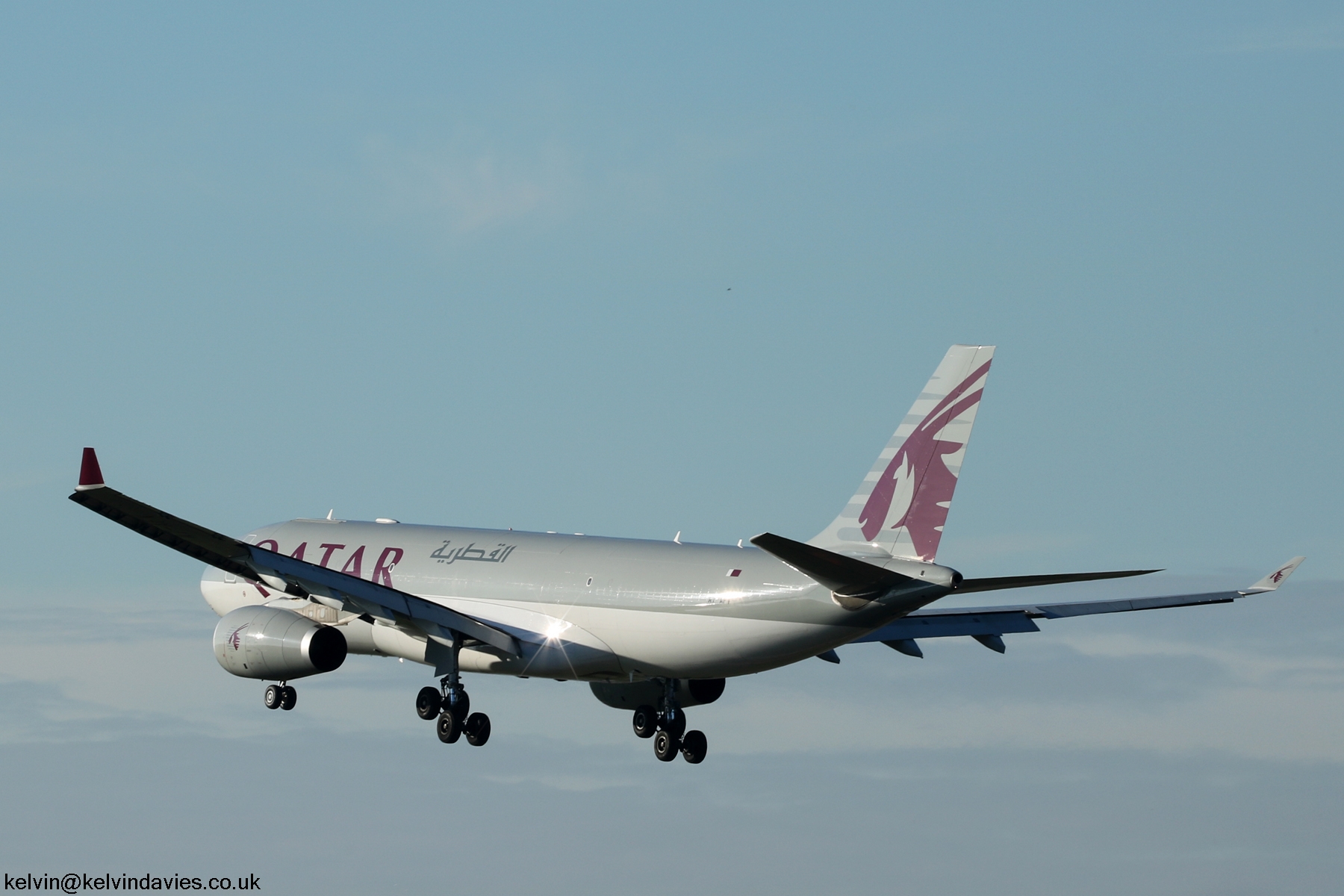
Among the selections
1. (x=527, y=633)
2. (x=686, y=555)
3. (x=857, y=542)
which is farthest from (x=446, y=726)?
(x=857, y=542)

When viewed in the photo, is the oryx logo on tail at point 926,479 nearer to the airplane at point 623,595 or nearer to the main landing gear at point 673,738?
the airplane at point 623,595

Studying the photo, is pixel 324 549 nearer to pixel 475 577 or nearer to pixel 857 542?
pixel 475 577

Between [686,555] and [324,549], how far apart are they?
41.4 ft

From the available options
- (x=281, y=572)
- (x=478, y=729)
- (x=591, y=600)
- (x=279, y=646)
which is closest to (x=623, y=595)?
(x=591, y=600)

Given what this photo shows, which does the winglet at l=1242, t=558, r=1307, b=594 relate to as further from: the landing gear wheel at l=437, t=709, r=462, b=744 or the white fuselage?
the landing gear wheel at l=437, t=709, r=462, b=744

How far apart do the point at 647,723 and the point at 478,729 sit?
5303 millimetres

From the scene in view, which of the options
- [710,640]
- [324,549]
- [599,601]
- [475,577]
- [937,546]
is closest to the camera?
[937,546]

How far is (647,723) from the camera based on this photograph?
48469 mm

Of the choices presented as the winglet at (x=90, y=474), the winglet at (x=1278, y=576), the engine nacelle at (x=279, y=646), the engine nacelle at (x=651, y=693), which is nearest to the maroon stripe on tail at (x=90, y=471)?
the winglet at (x=90, y=474)

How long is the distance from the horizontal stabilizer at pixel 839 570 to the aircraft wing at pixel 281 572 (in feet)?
32.2

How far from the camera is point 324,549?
51.2 m

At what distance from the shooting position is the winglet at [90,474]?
118 ft

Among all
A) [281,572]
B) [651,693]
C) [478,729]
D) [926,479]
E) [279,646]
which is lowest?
[478,729]

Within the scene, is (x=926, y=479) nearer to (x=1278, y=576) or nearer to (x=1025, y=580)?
(x=1025, y=580)
